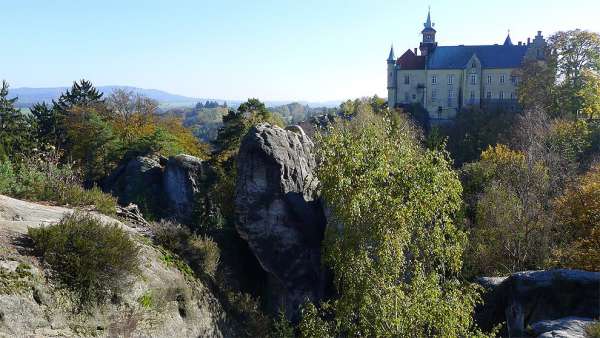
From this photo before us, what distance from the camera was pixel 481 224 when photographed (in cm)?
2480

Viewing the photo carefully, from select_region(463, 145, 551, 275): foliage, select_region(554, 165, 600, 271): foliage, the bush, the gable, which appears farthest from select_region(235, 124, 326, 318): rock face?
the gable

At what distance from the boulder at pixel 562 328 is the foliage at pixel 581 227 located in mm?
6501

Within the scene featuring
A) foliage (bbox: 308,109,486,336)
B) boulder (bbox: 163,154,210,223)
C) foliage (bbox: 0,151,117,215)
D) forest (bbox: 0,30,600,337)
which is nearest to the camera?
foliage (bbox: 308,109,486,336)

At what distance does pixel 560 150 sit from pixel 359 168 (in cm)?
2902

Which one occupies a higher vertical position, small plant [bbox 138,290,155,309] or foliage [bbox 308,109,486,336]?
foliage [bbox 308,109,486,336]

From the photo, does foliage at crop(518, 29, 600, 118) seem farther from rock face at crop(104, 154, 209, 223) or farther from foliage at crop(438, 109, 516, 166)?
rock face at crop(104, 154, 209, 223)

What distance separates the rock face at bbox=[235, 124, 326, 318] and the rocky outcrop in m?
4.89

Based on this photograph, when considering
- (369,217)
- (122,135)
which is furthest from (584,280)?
(122,135)

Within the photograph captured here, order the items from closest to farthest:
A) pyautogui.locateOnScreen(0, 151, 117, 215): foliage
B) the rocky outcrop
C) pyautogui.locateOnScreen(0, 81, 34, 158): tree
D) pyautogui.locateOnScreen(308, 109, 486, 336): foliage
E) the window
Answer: the rocky outcrop < pyautogui.locateOnScreen(308, 109, 486, 336): foliage < pyautogui.locateOnScreen(0, 151, 117, 215): foliage < pyautogui.locateOnScreen(0, 81, 34, 158): tree < the window

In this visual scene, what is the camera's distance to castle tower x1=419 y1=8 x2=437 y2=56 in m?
67.5

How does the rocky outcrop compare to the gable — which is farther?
the gable

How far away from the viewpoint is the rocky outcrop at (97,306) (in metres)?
8.73

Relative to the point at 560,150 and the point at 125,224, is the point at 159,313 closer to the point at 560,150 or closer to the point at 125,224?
the point at 125,224

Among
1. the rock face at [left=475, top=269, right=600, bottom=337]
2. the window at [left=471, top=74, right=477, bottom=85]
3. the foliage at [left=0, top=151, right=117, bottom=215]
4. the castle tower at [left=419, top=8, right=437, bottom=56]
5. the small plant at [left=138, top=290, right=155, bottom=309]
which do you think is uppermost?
the castle tower at [left=419, top=8, right=437, bottom=56]
